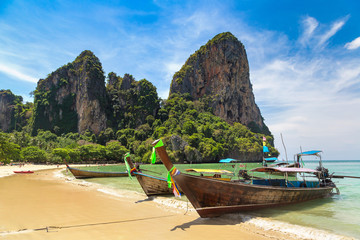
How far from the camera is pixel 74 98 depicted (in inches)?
3551

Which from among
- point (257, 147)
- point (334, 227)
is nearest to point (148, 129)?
point (257, 147)

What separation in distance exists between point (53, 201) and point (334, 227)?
12.0 m

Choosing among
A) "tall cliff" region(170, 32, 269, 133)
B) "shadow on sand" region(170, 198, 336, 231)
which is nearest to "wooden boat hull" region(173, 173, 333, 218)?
"shadow on sand" region(170, 198, 336, 231)

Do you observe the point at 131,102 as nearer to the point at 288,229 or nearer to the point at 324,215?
the point at 324,215

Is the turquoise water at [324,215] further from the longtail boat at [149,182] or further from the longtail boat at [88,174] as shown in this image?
the longtail boat at [88,174]

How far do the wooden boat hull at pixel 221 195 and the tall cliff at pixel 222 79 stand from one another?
295 feet

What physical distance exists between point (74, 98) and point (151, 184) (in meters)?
90.7

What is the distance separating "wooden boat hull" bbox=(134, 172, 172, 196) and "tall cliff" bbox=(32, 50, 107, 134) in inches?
3059

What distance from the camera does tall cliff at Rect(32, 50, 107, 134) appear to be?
273 feet

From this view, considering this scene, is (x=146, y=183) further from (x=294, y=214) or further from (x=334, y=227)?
(x=334, y=227)

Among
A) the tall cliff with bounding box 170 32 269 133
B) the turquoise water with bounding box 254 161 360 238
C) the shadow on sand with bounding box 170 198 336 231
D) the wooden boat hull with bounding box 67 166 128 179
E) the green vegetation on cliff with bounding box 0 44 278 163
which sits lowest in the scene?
the wooden boat hull with bounding box 67 166 128 179

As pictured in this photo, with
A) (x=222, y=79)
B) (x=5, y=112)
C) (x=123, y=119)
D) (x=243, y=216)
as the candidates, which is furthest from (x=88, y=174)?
(x=5, y=112)

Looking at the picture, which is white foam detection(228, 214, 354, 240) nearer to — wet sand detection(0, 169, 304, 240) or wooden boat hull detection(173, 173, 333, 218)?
wet sand detection(0, 169, 304, 240)

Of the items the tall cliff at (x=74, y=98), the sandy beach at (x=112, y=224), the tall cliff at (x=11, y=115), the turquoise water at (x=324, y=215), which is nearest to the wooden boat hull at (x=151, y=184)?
the sandy beach at (x=112, y=224)
